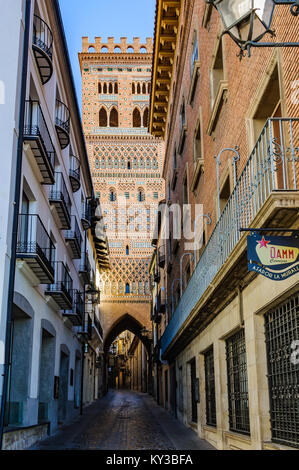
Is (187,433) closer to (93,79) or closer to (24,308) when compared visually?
(24,308)

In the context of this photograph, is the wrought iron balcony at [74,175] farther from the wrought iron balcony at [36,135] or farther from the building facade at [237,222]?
the wrought iron balcony at [36,135]

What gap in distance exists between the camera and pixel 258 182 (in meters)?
6.61

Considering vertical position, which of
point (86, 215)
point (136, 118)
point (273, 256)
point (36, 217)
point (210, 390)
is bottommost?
point (210, 390)

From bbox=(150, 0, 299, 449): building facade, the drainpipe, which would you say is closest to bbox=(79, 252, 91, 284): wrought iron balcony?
bbox=(150, 0, 299, 449): building facade

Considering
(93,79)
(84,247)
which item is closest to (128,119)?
(93,79)

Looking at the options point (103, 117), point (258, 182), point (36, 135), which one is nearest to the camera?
point (258, 182)

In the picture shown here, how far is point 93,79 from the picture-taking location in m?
57.3

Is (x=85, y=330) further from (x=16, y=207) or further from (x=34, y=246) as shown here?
(x=16, y=207)

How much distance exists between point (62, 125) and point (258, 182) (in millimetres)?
11637

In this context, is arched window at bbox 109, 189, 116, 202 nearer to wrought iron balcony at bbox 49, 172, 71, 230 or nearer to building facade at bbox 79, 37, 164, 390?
building facade at bbox 79, 37, 164, 390

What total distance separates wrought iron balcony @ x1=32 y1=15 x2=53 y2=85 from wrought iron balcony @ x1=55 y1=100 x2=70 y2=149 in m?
2.58

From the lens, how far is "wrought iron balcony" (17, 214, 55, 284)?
11.8 metres

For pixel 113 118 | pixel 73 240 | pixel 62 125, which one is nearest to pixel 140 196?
pixel 113 118

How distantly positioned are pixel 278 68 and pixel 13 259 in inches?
248
